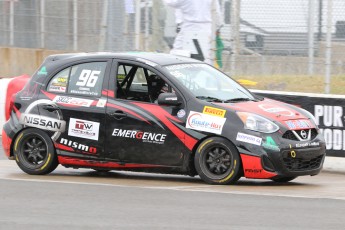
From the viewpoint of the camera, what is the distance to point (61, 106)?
11.8 metres

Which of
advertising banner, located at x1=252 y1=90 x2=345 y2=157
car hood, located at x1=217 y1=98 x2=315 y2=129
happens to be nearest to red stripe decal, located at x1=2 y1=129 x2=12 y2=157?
car hood, located at x1=217 y1=98 x2=315 y2=129

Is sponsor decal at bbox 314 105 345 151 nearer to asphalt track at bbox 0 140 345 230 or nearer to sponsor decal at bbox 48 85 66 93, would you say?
asphalt track at bbox 0 140 345 230

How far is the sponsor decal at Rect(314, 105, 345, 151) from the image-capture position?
13078 millimetres

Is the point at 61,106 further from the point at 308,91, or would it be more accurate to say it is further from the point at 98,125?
the point at 308,91

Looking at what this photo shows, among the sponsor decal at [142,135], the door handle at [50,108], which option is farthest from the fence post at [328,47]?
the door handle at [50,108]

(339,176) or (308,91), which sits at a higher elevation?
(308,91)

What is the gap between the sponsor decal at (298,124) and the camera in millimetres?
10875

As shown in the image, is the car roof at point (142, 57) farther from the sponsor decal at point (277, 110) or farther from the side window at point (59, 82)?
the sponsor decal at point (277, 110)

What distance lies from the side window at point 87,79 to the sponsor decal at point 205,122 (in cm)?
130

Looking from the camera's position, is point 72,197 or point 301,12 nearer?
point 72,197

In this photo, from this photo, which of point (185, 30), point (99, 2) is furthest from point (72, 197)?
point (99, 2)

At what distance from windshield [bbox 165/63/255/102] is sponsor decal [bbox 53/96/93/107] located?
1.08 m

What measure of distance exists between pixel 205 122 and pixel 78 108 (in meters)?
1.69

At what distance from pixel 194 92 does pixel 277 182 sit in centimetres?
154
